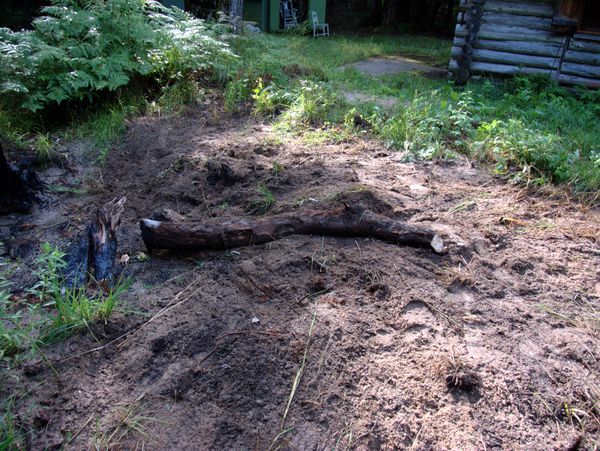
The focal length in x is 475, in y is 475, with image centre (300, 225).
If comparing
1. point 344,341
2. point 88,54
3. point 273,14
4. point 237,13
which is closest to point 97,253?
point 344,341

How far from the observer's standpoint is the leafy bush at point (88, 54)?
5.64 m

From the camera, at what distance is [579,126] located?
6488 millimetres

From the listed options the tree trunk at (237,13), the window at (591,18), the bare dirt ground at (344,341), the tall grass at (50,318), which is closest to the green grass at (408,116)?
the bare dirt ground at (344,341)

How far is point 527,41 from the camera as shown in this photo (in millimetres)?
8703

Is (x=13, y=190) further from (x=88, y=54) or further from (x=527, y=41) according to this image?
(x=527, y=41)

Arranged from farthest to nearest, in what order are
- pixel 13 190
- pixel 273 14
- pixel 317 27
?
1. pixel 317 27
2. pixel 273 14
3. pixel 13 190

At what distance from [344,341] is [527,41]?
8.27 meters

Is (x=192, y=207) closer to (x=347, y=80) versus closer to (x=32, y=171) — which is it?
(x=32, y=171)

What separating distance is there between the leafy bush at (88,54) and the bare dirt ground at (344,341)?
237 centimetres

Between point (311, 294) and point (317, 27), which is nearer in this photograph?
point (311, 294)

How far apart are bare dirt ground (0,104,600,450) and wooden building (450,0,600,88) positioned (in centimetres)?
557

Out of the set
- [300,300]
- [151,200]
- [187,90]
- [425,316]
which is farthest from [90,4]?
[425,316]

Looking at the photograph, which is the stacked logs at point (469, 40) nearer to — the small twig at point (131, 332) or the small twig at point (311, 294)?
the small twig at point (311, 294)

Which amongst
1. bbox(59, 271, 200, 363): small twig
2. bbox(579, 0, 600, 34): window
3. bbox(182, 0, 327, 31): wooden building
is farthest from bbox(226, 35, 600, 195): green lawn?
bbox(182, 0, 327, 31): wooden building
